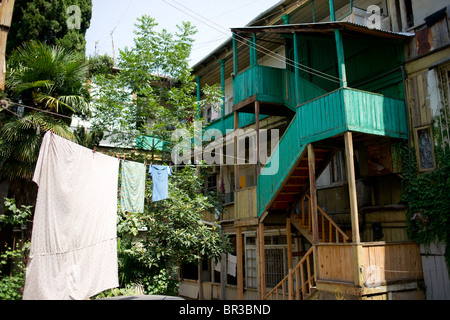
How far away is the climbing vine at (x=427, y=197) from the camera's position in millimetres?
9508

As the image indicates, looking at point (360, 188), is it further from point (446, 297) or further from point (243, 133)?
point (243, 133)

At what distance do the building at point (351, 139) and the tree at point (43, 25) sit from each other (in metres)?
8.57

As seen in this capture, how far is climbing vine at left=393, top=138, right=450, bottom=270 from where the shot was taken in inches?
374

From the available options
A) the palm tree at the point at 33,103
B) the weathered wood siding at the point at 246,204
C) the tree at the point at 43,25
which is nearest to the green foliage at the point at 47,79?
the palm tree at the point at 33,103

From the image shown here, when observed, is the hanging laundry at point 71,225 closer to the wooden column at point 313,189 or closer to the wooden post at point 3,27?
the wooden post at point 3,27

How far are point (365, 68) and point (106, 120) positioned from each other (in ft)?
29.5

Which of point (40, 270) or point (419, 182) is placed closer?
point (40, 270)

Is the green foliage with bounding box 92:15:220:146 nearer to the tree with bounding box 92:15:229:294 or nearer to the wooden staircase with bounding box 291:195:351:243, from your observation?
the tree with bounding box 92:15:229:294

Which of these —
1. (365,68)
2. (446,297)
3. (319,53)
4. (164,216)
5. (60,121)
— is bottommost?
(446,297)

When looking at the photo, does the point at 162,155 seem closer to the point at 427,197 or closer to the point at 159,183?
the point at 159,183
